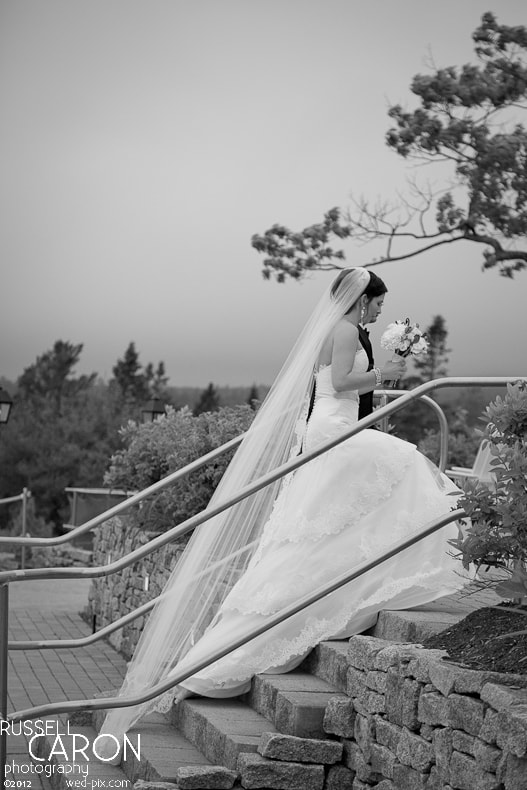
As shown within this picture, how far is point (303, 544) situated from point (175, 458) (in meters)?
3.72

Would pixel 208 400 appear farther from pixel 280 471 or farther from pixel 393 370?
pixel 280 471

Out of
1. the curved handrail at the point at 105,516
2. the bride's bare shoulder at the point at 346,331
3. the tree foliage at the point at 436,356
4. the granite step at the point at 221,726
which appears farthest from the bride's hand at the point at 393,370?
the tree foliage at the point at 436,356

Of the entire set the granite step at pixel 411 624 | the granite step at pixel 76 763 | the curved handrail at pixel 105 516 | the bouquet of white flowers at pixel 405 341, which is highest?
the bouquet of white flowers at pixel 405 341

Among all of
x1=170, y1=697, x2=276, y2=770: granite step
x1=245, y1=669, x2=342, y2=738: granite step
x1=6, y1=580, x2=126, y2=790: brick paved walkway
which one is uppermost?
x1=245, y1=669, x2=342, y2=738: granite step

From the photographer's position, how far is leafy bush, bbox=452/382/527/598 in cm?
367

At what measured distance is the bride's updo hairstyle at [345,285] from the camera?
5895mm

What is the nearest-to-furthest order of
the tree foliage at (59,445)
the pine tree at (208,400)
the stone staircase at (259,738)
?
the stone staircase at (259,738), the tree foliage at (59,445), the pine tree at (208,400)

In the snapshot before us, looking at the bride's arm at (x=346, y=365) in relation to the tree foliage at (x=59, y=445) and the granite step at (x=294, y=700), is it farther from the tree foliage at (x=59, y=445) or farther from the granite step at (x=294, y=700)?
the tree foliage at (x=59, y=445)

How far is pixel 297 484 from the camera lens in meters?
5.61

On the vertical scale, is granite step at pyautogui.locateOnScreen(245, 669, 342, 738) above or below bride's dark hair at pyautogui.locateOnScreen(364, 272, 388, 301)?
below

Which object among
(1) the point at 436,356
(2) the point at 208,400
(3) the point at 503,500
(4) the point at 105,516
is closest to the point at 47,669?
(4) the point at 105,516

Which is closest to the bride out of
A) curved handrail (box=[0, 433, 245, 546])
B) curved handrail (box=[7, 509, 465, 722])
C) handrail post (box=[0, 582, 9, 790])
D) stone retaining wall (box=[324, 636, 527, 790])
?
curved handrail (box=[7, 509, 465, 722])

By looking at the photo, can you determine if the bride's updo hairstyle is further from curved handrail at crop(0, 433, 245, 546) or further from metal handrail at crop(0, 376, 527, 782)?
metal handrail at crop(0, 376, 527, 782)

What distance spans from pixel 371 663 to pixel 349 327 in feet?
6.32
